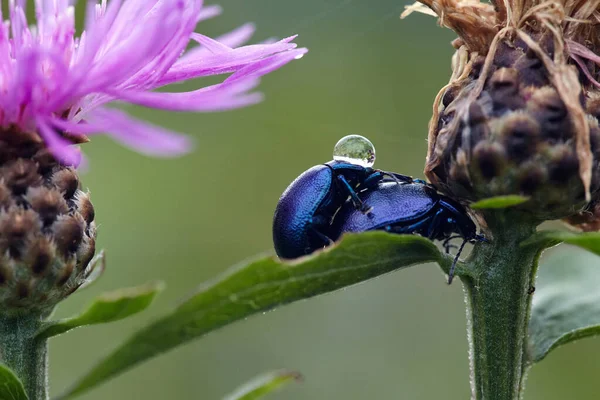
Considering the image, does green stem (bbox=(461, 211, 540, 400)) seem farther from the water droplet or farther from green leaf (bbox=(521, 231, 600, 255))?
the water droplet

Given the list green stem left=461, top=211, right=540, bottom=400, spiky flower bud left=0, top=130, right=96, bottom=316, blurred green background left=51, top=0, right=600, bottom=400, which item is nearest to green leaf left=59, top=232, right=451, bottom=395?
green stem left=461, top=211, right=540, bottom=400

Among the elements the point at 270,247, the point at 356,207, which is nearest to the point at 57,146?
the point at 356,207

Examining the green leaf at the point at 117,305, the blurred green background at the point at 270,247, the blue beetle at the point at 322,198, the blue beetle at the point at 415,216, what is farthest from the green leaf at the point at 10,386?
the blurred green background at the point at 270,247

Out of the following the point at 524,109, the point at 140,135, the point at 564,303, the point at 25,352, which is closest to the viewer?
the point at 140,135

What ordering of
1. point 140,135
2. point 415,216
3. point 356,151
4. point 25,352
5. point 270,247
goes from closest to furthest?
1. point 140,135
2. point 25,352
3. point 415,216
4. point 356,151
5. point 270,247

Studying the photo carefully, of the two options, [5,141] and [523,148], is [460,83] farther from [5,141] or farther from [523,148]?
[5,141]

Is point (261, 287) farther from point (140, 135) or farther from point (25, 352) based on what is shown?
point (25, 352)
